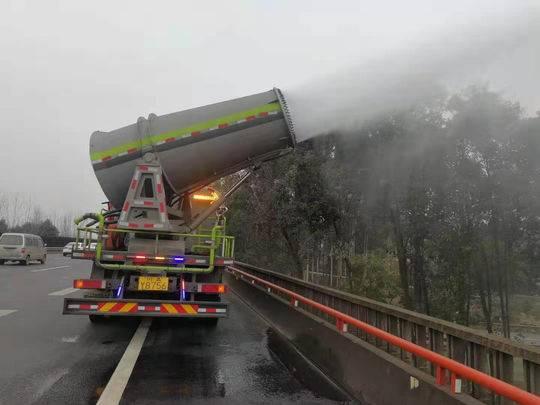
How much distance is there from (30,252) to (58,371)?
2663 centimetres

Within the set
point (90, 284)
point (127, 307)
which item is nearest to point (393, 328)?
point (127, 307)

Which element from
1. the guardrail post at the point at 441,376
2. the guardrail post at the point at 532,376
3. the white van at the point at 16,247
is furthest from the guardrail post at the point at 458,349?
the white van at the point at 16,247

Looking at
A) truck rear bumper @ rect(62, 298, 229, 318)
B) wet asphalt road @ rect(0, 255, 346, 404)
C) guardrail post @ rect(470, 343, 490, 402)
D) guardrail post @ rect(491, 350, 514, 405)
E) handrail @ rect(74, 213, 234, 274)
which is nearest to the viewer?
guardrail post @ rect(491, 350, 514, 405)

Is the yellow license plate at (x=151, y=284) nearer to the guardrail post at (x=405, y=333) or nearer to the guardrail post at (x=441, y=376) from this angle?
the guardrail post at (x=405, y=333)

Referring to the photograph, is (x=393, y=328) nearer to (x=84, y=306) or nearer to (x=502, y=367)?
(x=502, y=367)

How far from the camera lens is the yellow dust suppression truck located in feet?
28.2

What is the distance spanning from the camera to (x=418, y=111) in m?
10.1

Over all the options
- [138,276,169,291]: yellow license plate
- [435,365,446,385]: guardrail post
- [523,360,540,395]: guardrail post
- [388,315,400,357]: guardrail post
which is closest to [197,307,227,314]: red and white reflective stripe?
[138,276,169,291]: yellow license plate

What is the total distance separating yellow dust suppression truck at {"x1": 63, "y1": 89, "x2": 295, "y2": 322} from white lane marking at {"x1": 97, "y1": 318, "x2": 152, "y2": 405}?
73cm

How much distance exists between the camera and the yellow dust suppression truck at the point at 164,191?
8.59 meters

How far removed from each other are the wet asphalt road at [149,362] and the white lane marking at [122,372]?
0.25 ft

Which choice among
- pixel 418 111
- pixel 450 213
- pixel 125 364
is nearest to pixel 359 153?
pixel 418 111

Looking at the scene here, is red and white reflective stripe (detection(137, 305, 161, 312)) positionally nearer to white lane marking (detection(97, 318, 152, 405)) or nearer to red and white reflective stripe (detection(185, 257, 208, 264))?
white lane marking (detection(97, 318, 152, 405))

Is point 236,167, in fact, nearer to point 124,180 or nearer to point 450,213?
point 124,180
